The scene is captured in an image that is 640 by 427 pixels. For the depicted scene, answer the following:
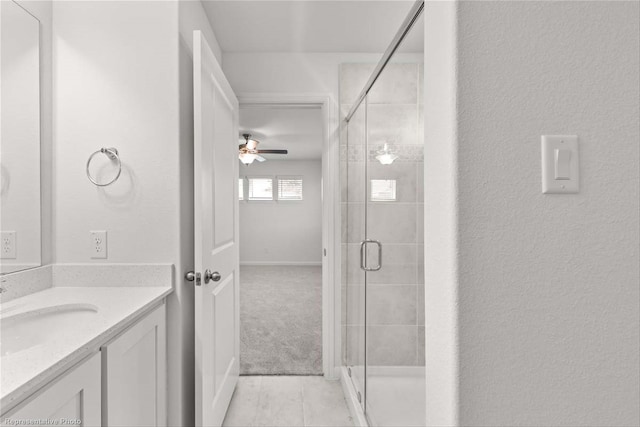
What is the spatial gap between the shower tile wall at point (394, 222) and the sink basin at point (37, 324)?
1212 millimetres

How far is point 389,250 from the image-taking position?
5.46ft

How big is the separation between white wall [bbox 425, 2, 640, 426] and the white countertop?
0.89m

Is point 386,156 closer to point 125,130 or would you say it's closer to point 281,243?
point 125,130

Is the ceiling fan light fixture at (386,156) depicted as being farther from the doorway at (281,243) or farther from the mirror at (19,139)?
the mirror at (19,139)

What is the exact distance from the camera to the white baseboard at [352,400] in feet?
6.12

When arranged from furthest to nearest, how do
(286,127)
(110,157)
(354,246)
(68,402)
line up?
(286,127) < (354,246) < (110,157) < (68,402)

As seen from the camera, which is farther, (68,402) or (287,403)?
(287,403)

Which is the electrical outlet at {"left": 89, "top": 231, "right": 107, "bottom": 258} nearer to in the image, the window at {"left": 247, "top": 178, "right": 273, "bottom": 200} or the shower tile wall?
the shower tile wall

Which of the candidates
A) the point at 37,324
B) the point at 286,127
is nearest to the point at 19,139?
the point at 37,324

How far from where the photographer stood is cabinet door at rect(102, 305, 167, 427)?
3.49 ft

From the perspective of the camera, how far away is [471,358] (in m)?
0.67

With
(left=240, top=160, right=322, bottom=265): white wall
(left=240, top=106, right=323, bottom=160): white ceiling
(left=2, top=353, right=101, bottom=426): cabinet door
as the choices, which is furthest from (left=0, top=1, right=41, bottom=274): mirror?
(left=240, top=160, right=322, bottom=265): white wall

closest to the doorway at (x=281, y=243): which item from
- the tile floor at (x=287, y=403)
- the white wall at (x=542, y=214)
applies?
the tile floor at (x=287, y=403)

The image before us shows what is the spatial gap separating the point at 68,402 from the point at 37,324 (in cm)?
46
